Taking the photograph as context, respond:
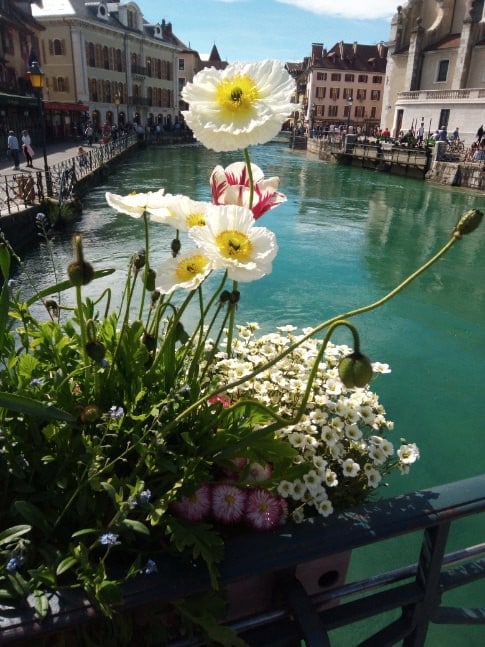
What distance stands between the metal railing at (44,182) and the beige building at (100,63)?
13046 millimetres

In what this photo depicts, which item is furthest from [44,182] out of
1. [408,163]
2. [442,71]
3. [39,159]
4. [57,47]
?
[442,71]

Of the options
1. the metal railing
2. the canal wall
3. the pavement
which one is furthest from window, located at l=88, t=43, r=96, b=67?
the metal railing

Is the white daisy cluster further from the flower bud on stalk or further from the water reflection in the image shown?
the water reflection

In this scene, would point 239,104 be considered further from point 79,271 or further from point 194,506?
point 194,506

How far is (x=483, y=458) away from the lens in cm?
504

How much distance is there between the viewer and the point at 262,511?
1.14m

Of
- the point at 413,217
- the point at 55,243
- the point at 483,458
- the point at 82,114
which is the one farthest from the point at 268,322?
the point at 82,114

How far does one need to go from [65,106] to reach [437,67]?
23.8m

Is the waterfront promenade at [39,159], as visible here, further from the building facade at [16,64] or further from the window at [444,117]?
the window at [444,117]

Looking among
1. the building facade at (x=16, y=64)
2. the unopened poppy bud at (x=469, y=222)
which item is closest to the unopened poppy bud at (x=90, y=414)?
the unopened poppy bud at (x=469, y=222)

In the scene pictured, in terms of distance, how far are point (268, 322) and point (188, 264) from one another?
6.70 meters

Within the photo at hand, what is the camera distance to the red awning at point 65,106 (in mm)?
30931

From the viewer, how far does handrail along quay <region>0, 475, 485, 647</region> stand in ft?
3.06

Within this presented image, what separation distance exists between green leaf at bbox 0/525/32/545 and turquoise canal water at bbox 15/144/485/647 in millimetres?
2576
